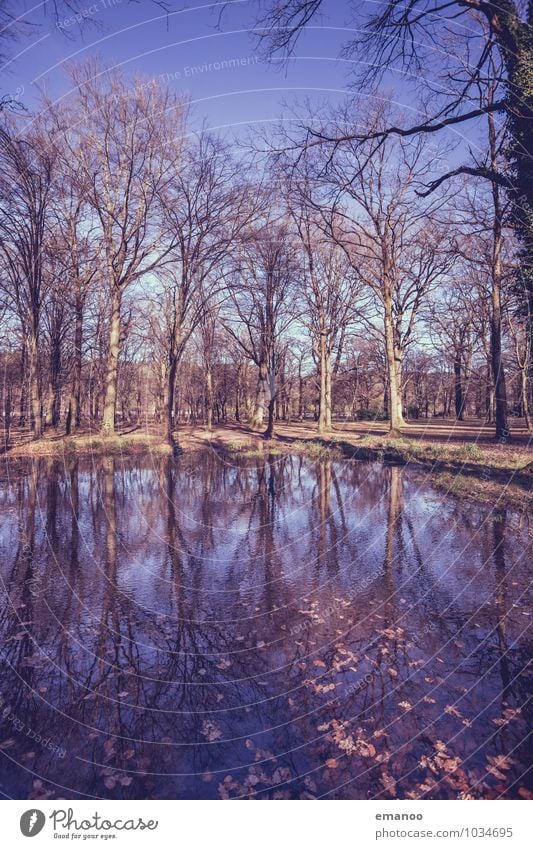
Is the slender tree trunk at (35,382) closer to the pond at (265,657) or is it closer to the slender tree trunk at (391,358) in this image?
the pond at (265,657)

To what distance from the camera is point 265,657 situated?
5.81 metres

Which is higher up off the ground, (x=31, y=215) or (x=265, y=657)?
(x=31, y=215)

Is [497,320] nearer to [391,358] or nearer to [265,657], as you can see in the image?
[391,358]

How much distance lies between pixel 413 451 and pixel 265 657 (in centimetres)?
1818

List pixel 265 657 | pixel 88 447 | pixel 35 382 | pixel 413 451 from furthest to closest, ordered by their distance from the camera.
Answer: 1. pixel 88 447
2. pixel 35 382
3. pixel 413 451
4. pixel 265 657

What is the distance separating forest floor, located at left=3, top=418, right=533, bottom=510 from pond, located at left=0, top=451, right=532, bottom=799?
9.21 ft

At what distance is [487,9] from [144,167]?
22.6 meters

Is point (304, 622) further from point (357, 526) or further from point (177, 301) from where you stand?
point (177, 301)

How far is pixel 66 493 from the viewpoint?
15578mm

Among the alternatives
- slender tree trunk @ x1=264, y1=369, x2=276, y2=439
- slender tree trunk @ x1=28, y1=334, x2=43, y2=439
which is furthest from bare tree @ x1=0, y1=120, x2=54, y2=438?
slender tree trunk @ x1=264, y1=369, x2=276, y2=439

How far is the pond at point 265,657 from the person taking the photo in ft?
13.3

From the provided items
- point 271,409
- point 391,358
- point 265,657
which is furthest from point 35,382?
point 265,657

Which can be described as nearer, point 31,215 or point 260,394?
point 31,215

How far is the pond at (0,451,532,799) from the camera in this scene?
405 cm
